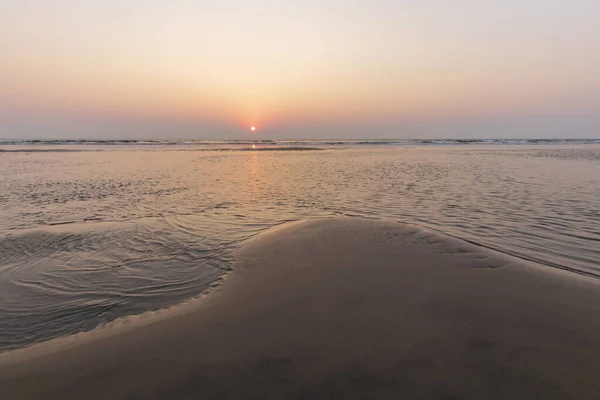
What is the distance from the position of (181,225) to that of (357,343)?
748cm

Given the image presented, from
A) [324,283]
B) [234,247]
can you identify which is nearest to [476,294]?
[324,283]

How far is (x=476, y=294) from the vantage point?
17.2 feet

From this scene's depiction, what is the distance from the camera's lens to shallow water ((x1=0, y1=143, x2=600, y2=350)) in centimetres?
555

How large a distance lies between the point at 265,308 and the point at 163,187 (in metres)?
14.0

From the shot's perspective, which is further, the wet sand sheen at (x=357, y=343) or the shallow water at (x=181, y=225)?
the shallow water at (x=181, y=225)

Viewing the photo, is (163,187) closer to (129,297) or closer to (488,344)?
(129,297)

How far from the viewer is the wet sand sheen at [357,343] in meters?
3.33

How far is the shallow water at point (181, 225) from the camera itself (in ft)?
18.2

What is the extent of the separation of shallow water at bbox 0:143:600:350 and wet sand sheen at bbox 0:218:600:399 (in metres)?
0.93

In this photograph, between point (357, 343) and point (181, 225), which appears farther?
point (181, 225)

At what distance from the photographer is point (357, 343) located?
4031 mm

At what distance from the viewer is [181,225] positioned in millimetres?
10055

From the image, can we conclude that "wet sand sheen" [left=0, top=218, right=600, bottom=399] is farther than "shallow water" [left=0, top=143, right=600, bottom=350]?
No

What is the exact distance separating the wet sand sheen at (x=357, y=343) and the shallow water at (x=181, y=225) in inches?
36.7
